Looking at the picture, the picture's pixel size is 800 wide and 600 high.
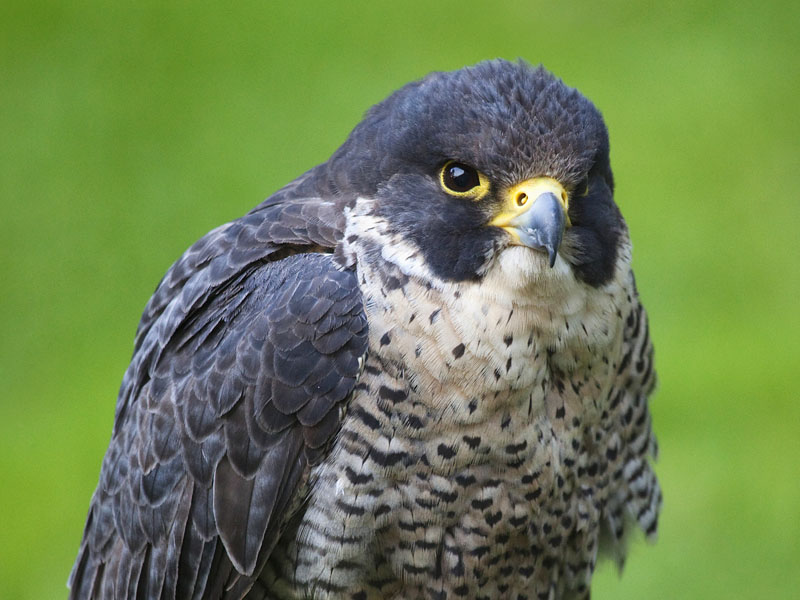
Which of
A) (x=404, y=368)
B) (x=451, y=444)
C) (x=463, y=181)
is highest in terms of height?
(x=463, y=181)

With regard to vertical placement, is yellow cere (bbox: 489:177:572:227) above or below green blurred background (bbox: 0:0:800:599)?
below

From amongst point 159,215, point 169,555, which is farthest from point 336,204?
point 159,215

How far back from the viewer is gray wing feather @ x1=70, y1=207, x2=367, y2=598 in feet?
10.4

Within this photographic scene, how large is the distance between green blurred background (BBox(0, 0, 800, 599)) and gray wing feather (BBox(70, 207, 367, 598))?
2.53 meters

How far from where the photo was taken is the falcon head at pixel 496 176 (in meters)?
3.08

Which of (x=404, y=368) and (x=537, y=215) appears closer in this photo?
(x=537, y=215)

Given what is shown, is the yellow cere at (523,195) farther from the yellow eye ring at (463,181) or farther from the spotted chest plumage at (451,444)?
the spotted chest plumage at (451,444)

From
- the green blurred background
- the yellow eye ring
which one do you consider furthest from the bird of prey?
the green blurred background

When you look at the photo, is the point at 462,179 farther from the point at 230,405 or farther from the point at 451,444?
the point at 230,405

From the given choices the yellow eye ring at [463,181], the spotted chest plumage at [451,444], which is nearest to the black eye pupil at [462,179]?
the yellow eye ring at [463,181]

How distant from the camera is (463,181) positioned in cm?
313

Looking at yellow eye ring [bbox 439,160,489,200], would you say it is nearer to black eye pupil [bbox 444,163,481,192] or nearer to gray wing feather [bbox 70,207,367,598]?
black eye pupil [bbox 444,163,481,192]

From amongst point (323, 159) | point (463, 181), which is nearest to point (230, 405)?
point (463, 181)

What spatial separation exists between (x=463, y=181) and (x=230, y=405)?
91cm
